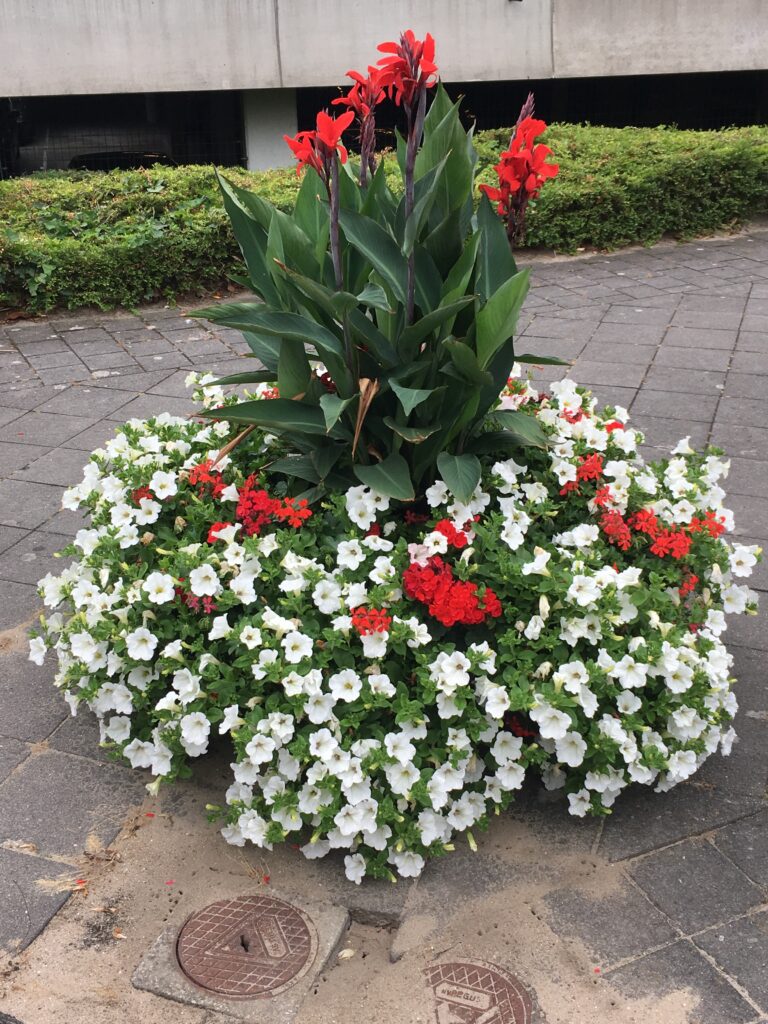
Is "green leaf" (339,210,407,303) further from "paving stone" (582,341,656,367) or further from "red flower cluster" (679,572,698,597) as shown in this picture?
"paving stone" (582,341,656,367)

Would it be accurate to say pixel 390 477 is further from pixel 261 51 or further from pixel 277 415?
pixel 261 51

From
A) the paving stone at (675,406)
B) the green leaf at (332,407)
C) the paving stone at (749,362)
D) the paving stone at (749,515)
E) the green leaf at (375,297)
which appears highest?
the green leaf at (375,297)

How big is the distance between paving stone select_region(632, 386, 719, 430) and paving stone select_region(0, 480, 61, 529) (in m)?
3.04

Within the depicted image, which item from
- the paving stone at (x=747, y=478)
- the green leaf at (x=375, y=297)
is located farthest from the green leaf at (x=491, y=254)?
the paving stone at (x=747, y=478)

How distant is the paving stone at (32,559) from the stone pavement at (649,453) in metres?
0.01

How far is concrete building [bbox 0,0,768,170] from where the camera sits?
479 inches

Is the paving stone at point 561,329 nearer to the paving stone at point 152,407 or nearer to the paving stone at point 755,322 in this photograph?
the paving stone at point 755,322

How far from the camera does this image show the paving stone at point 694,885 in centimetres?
238

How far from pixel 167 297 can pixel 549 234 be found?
135 inches

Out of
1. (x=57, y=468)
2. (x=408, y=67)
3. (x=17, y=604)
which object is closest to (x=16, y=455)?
(x=57, y=468)

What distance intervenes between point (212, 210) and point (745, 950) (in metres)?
6.98

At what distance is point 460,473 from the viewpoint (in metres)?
2.78

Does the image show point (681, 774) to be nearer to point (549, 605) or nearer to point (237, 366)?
point (549, 605)

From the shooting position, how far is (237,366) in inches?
253
